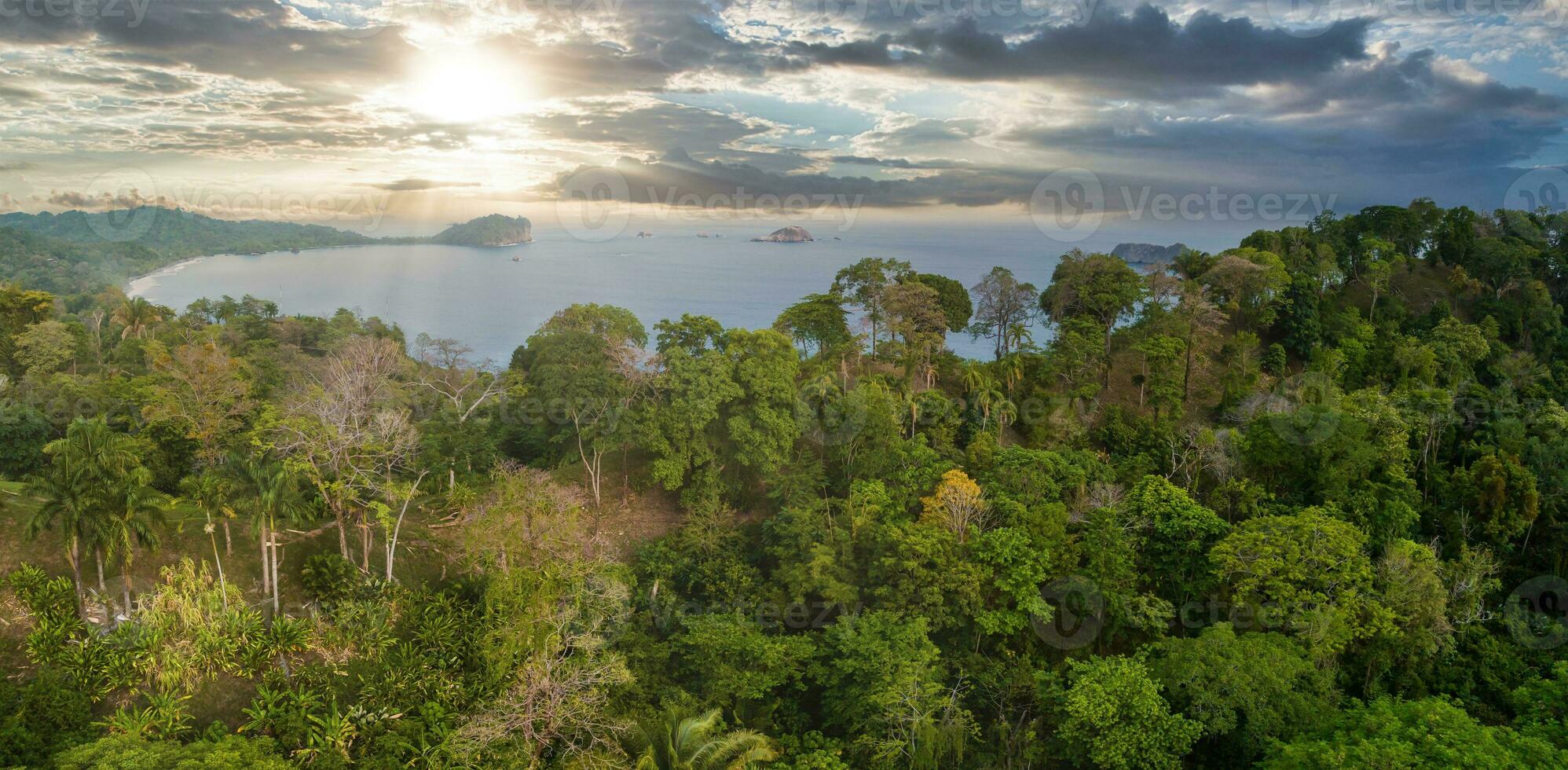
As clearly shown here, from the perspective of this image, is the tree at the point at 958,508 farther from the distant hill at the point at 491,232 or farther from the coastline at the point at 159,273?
the distant hill at the point at 491,232

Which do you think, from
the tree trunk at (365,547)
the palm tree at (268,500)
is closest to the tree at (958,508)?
the tree trunk at (365,547)

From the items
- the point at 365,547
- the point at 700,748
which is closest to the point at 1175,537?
the point at 700,748

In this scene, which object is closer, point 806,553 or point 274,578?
point 274,578

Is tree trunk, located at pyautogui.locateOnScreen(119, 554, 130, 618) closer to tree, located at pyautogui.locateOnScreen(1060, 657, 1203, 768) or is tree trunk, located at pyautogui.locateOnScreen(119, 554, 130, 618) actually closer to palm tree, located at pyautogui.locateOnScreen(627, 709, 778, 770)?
palm tree, located at pyautogui.locateOnScreen(627, 709, 778, 770)

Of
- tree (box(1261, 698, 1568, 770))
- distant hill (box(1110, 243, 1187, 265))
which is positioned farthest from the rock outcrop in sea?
tree (box(1261, 698, 1568, 770))

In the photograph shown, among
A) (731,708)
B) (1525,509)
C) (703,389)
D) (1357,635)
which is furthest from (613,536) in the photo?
(1525,509)

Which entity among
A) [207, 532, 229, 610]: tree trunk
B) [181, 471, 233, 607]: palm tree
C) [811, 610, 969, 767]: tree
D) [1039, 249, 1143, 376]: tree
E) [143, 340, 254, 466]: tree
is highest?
[1039, 249, 1143, 376]: tree

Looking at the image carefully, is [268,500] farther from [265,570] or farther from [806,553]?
[806,553]
